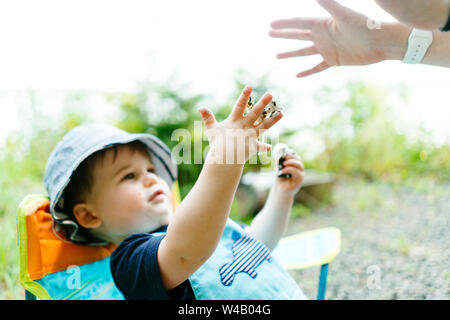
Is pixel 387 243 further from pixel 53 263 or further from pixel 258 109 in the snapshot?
pixel 53 263

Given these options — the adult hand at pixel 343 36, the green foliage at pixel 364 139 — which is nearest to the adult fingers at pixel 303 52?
the adult hand at pixel 343 36

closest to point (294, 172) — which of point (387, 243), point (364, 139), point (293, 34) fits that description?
point (293, 34)

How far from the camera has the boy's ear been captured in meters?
1.07

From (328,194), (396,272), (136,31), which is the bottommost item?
(328,194)

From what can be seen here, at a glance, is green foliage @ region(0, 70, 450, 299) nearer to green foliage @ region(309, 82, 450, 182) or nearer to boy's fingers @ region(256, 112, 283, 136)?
green foliage @ region(309, 82, 450, 182)

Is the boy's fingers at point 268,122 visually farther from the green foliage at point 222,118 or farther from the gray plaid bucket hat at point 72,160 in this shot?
the green foliage at point 222,118

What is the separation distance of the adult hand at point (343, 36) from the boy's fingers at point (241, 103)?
0.38m

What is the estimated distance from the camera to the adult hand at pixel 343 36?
94cm

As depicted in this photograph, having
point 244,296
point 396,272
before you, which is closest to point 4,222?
point 244,296

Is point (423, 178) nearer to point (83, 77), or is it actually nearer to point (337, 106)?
point (337, 106)

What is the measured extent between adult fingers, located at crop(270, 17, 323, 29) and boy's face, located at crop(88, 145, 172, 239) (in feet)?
2.03

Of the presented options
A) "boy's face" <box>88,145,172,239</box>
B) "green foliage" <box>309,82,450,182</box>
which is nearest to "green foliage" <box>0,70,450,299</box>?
"green foliage" <box>309,82,450,182</box>

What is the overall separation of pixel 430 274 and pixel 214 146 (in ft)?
3.08

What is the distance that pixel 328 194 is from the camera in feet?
9.38
